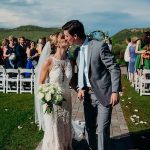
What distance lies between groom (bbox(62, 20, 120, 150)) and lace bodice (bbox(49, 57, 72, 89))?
1052 millimetres

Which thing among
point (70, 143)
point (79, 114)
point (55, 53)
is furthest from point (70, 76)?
point (79, 114)

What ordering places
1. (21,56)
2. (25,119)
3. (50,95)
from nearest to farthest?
(50,95), (25,119), (21,56)

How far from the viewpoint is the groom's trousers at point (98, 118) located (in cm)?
788

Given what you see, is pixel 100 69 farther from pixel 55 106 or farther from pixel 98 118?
pixel 55 106

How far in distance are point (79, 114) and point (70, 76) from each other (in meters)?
5.11

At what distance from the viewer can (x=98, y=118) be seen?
314 inches

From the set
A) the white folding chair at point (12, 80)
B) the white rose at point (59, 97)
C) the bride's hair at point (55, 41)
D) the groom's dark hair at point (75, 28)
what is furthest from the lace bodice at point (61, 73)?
the white folding chair at point (12, 80)

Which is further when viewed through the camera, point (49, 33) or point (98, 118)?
point (49, 33)

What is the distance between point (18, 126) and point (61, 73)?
3405 mm

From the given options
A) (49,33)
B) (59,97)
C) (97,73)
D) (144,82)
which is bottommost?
(144,82)

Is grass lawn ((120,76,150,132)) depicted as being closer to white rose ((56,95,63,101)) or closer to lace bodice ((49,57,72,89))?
lace bodice ((49,57,72,89))

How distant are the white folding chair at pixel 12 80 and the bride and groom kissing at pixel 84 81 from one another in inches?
428

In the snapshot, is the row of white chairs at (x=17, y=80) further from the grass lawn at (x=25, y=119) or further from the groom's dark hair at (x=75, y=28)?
the groom's dark hair at (x=75, y=28)

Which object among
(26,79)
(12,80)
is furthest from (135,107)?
(12,80)
